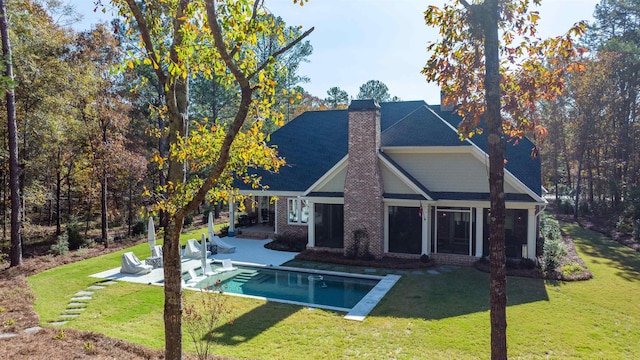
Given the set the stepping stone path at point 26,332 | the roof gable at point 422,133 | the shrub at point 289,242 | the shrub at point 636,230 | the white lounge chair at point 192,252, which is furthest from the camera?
the shrub at point 636,230

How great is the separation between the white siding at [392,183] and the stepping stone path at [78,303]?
35.7 feet

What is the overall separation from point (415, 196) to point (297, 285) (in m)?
5.98

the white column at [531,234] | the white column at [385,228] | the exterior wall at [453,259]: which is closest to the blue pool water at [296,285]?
the white column at [385,228]

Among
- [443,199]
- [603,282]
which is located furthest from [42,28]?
[603,282]

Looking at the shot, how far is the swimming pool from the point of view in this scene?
1252 cm

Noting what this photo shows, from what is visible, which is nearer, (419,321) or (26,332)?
Answer: (26,332)

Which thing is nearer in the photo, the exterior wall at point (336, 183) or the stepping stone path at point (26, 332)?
the stepping stone path at point (26, 332)

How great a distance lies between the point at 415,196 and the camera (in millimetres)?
16328

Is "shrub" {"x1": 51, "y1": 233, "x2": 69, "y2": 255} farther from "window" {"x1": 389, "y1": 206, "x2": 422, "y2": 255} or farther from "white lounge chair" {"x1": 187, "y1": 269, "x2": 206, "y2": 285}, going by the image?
"window" {"x1": 389, "y1": 206, "x2": 422, "y2": 255}

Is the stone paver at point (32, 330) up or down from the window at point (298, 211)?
down

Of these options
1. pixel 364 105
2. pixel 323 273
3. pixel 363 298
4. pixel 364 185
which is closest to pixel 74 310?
pixel 323 273

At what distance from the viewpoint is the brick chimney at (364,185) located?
1653cm

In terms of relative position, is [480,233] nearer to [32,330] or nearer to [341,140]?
[341,140]

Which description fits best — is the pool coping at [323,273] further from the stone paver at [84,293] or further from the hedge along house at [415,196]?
the hedge along house at [415,196]
